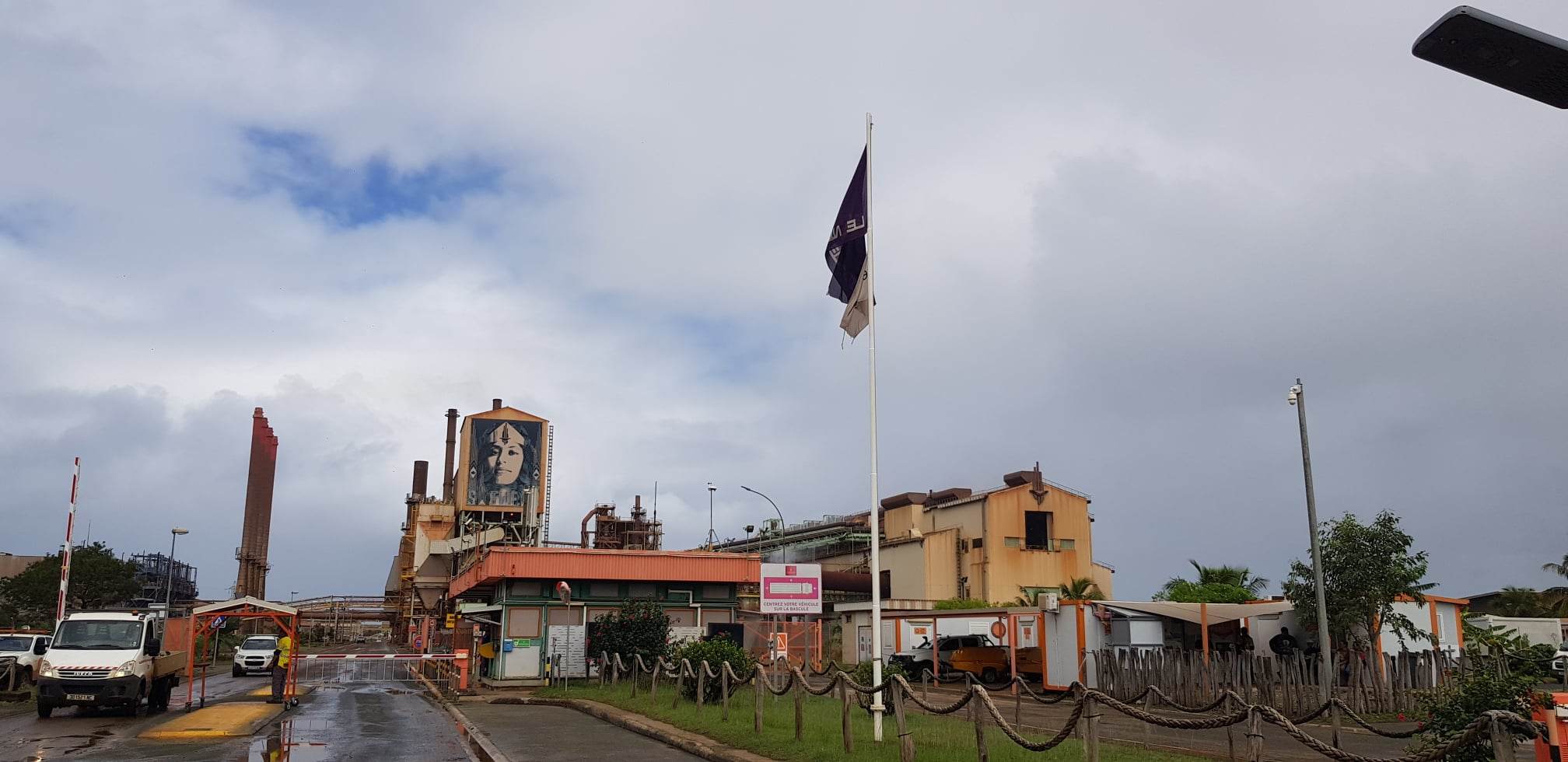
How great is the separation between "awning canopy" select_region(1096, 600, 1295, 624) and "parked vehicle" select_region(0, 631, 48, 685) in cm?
2772

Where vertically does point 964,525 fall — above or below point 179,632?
above

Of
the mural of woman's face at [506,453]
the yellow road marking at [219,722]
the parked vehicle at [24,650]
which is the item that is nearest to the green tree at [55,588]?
the mural of woman's face at [506,453]

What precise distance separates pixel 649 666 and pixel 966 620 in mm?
16008

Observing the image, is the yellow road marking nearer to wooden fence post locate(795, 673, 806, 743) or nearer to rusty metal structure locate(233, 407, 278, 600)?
wooden fence post locate(795, 673, 806, 743)

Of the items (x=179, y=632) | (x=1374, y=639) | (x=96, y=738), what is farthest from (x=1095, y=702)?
(x=179, y=632)

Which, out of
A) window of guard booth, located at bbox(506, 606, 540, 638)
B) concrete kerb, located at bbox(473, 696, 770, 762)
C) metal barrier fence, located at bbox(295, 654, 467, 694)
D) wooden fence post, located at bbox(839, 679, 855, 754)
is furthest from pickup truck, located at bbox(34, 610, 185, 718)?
wooden fence post, located at bbox(839, 679, 855, 754)

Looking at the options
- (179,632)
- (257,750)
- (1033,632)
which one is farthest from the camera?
(1033,632)

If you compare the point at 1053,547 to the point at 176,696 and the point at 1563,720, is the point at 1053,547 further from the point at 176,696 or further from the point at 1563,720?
the point at 1563,720

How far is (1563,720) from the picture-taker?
285 inches

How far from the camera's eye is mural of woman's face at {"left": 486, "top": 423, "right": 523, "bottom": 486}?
6994 cm

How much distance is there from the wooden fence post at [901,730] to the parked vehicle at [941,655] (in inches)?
900

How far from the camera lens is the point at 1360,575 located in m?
26.6

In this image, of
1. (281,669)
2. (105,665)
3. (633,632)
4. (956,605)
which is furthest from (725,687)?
(956,605)

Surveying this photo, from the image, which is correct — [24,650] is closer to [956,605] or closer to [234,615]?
[234,615]
